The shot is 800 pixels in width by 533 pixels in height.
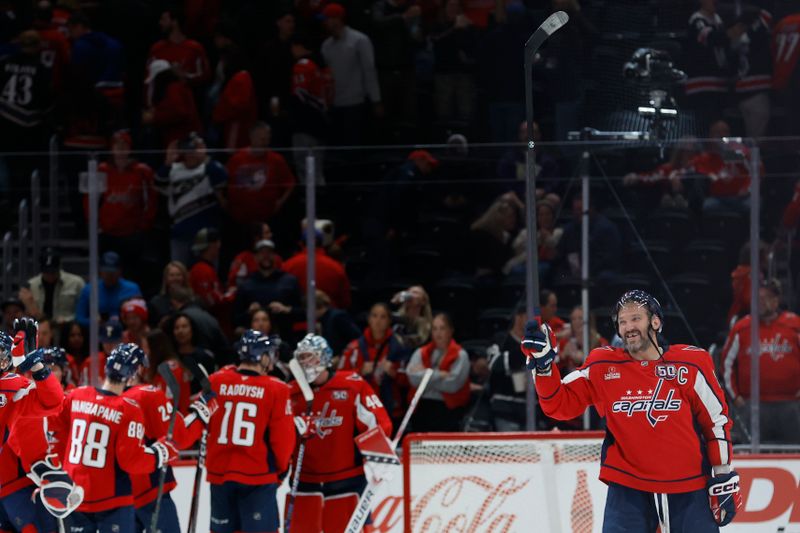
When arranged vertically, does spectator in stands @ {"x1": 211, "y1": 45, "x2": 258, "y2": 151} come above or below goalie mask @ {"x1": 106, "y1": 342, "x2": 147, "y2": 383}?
above

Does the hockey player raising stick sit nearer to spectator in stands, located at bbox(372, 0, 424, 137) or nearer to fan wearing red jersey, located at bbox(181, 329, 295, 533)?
fan wearing red jersey, located at bbox(181, 329, 295, 533)

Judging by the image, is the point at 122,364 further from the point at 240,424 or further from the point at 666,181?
the point at 666,181

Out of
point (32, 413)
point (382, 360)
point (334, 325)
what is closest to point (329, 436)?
point (382, 360)

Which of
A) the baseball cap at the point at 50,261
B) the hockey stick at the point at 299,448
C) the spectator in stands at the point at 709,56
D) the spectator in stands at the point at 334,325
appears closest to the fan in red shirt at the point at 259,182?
the spectator in stands at the point at 334,325

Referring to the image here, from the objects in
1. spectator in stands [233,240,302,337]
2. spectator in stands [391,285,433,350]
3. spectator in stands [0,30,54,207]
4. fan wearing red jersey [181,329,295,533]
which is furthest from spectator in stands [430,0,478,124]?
fan wearing red jersey [181,329,295,533]

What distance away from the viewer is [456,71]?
10.3m

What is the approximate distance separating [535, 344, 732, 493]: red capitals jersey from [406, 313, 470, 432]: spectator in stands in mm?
2671

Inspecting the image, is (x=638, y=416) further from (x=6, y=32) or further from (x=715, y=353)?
(x=6, y=32)

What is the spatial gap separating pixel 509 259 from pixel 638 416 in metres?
2.96

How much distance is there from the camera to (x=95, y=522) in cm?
691

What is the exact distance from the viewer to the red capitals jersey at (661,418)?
5500mm

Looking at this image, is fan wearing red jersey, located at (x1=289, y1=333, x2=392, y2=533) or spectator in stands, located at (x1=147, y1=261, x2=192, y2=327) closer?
fan wearing red jersey, located at (x1=289, y1=333, x2=392, y2=533)

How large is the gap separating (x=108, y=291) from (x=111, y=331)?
0.73 feet

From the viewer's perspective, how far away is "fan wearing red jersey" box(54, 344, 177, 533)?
22.2 ft
